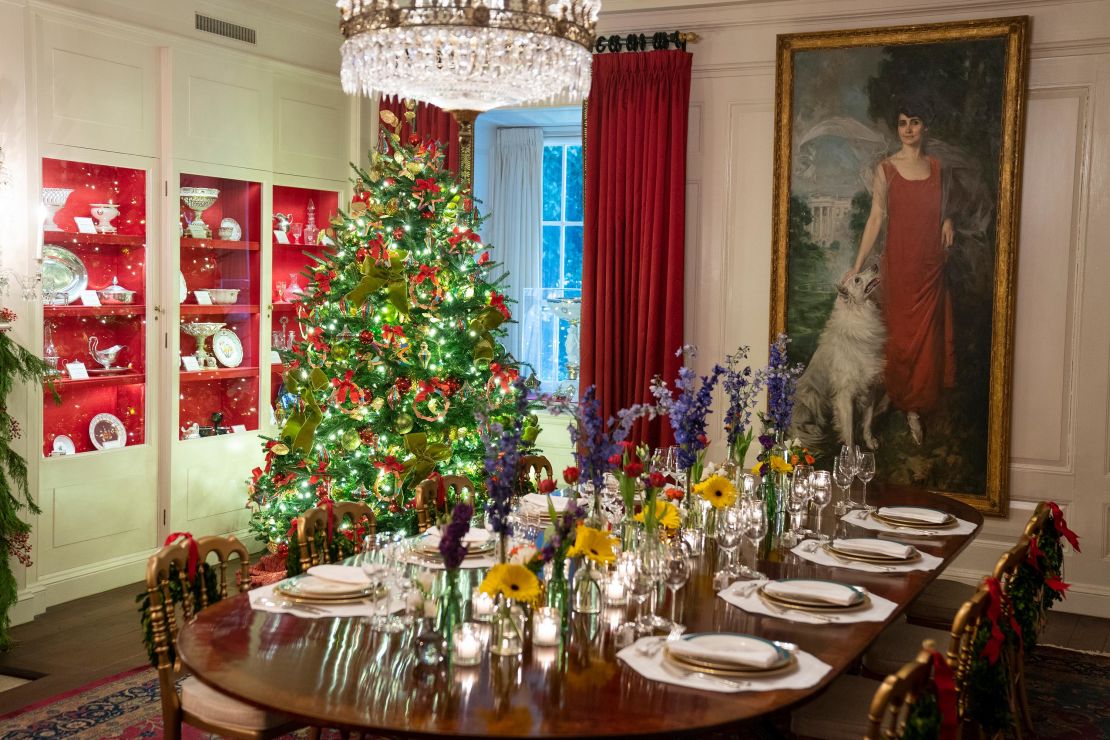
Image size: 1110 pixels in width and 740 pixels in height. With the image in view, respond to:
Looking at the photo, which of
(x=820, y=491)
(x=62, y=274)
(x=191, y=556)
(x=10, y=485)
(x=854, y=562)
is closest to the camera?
(x=191, y=556)

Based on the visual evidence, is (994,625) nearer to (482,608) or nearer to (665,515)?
(665,515)

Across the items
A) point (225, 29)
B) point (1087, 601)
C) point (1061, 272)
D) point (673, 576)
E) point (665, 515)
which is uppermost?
point (225, 29)

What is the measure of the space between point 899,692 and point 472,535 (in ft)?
5.40

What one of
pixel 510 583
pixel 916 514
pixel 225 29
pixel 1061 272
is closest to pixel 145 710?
pixel 510 583

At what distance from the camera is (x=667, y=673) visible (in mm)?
2348

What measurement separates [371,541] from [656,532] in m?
0.74

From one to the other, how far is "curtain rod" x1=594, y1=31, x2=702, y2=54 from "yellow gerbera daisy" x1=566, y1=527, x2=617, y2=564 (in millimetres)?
4240

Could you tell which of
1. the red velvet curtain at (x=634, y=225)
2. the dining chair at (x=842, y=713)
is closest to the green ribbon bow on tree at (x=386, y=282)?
the red velvet curtain at (x=634, y=225)

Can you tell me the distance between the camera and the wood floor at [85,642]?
4.32 meters

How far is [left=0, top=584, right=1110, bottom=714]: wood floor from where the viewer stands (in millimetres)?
4316

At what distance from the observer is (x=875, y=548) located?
11.2ft

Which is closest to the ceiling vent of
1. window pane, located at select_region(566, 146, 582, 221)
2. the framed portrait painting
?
window pane, located at select_region(566, 146, 582, 221)

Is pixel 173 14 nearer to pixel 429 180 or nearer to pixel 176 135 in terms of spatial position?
pixel 176 135

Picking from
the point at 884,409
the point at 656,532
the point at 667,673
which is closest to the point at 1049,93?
the point at 884,409
